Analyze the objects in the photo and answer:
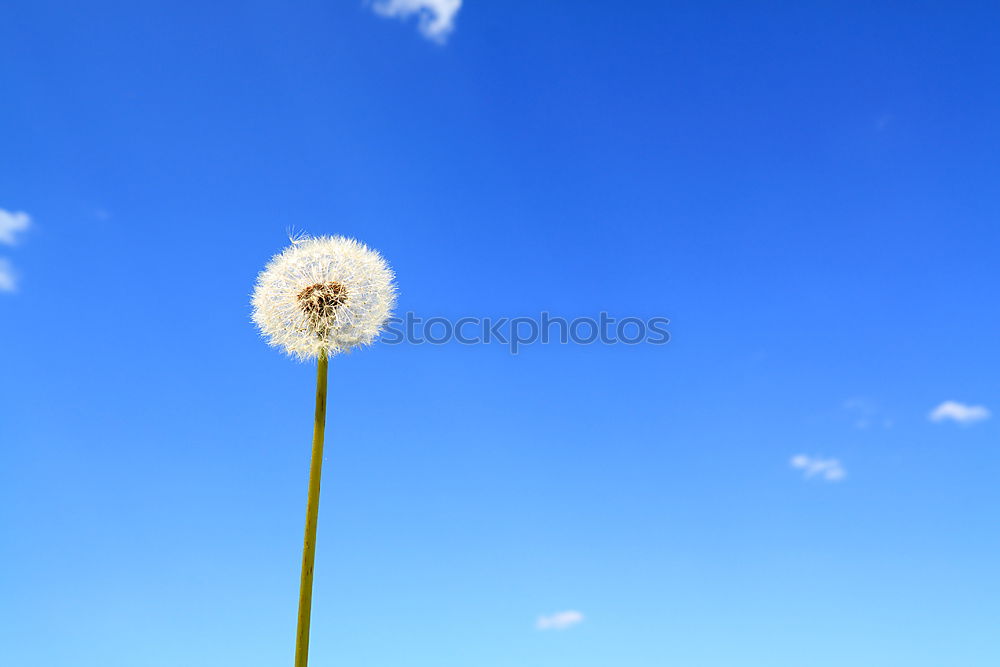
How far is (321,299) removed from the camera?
627cm

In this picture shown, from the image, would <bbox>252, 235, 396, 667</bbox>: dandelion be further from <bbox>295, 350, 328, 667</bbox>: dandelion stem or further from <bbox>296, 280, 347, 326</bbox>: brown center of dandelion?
<bbox>295, 350, 328, 667</bbox>: dandelion stem

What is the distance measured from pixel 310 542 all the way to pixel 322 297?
2.26 metres

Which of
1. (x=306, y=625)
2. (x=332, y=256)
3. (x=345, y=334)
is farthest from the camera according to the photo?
(x=332, y=256)

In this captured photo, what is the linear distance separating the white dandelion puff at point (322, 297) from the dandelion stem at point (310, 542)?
1.25 m

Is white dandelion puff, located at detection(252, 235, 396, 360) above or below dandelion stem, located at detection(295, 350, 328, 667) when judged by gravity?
above

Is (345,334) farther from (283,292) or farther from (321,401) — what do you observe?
(321,401)

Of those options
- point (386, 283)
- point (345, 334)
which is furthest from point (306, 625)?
A: point (386, 283)

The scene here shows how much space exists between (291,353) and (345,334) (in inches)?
21.0

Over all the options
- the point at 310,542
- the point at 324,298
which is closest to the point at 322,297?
the point at 324,298

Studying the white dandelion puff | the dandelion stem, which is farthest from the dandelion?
the dandelion stem

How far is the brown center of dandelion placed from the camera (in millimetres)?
6195

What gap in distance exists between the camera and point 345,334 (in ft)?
19.9

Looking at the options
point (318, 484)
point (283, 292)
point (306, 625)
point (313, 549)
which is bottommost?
point (306, 625)

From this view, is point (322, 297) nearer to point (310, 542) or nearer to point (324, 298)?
point (324, 298)
